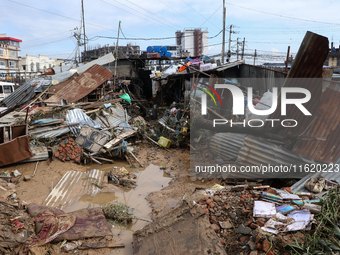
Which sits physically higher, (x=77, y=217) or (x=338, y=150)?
(x=338, y=150)

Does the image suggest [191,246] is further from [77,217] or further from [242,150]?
[242,150]

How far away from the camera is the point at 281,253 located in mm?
3064

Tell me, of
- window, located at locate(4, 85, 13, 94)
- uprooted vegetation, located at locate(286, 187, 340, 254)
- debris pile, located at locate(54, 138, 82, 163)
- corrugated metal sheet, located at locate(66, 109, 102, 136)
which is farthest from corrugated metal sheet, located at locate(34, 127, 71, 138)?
window, located at locate(4, 85, 13, 94)

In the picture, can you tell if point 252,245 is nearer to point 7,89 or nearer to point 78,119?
point 78,119

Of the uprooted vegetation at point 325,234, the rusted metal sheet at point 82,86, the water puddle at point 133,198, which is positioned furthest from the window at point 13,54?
the uprooted vegetation at point 325,234

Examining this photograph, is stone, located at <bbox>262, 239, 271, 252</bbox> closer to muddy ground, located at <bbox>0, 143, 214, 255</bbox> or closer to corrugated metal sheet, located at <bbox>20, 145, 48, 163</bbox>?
muddy ground, located at <bbox>0, 143, 214, 255</bbox>

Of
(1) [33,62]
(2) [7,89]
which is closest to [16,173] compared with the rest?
(2) [7,89]

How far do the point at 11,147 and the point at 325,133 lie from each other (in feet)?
26.7

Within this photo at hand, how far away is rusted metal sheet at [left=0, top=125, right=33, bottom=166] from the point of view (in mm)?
7010

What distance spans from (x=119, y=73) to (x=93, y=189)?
12.6m

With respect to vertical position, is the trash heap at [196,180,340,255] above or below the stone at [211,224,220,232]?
above

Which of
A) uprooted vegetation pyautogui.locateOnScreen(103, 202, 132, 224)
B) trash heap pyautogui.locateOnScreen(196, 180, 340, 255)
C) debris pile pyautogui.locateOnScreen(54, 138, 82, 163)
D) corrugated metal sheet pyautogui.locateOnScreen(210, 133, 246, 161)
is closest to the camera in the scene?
trash heap pyautogui.locateOnScreen(196, 180, 340, 255)

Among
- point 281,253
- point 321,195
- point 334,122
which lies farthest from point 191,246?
point 334,122

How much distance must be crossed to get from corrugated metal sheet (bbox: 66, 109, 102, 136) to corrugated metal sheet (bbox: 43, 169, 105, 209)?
224 centimetres
